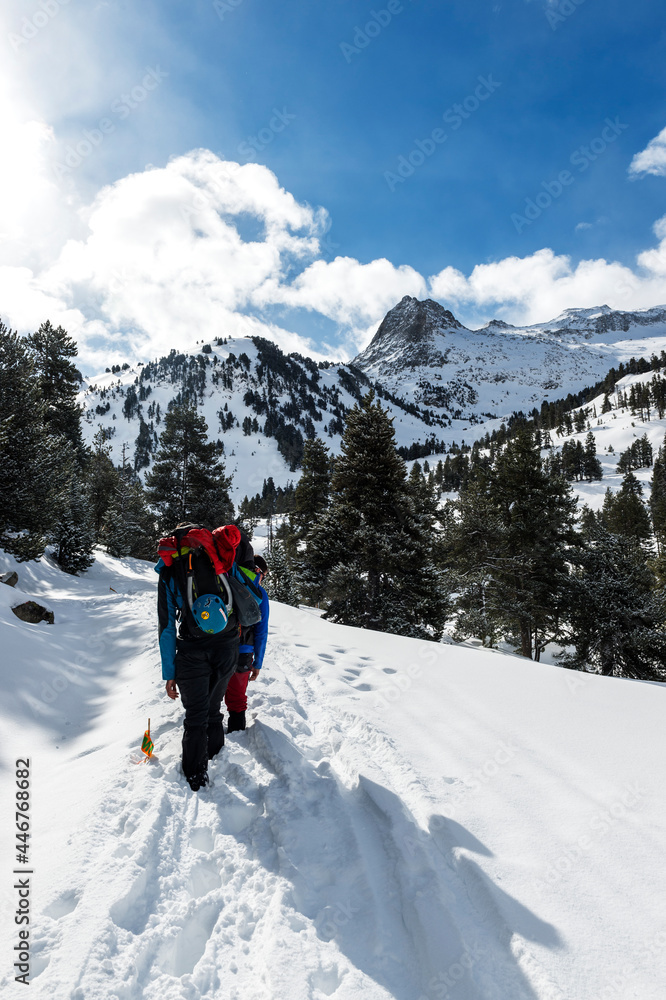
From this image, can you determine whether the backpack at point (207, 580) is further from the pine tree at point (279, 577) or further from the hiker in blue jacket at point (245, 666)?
the pine tree at point (279, 577)

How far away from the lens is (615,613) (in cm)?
1421

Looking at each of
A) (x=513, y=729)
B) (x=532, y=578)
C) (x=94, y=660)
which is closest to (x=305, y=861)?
(x=513, y=729)

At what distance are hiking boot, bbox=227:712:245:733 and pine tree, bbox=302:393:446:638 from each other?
29.3 ft

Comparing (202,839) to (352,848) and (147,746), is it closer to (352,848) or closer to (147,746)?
(352,848)

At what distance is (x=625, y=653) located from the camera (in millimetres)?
14219

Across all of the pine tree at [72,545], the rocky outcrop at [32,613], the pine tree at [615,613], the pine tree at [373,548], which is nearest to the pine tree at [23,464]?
the rocky outcrop at [32,613]

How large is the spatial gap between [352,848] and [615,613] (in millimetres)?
14611

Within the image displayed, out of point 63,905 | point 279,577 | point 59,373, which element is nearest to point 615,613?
point 63,905

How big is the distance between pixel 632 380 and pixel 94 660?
662ft

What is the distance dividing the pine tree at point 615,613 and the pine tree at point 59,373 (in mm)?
25584

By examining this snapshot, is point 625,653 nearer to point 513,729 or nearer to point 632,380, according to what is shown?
point 513,729

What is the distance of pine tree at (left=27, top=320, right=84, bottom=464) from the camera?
23.0 meters

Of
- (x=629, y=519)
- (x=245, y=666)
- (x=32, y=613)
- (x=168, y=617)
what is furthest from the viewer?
(x=629, y=519)

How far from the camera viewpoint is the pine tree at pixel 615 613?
13.9 metres
